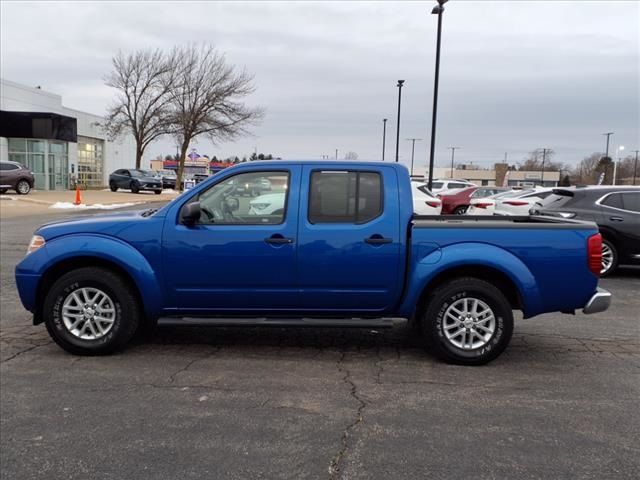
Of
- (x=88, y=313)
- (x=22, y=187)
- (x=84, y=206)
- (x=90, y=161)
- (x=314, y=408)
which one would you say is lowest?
(x=314, y=408)

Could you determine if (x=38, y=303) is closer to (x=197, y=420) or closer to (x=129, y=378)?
(x=129, y=378)

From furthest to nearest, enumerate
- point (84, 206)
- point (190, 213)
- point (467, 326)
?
point (84, 206)
point (467, 326)
point (190, 213)

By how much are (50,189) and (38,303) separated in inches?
1504

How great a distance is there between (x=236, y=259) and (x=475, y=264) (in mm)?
2060

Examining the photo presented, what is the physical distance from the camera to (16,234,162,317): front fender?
15.9 feet

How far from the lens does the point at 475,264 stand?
189 inches

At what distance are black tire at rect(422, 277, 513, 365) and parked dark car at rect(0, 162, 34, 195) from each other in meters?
30.1

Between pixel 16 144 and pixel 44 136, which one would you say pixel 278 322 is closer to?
pixel 44 136

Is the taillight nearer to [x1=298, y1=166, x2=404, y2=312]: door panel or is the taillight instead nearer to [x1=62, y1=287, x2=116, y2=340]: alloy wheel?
[x1=298, y1=166, x2=404, y2=312]: door panel

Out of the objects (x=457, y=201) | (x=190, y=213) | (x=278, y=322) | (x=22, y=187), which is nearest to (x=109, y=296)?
(x=190, y=213)

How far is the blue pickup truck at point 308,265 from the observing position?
4.83 metres

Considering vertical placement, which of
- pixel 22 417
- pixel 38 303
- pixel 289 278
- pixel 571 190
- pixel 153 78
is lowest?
pixel 22 417

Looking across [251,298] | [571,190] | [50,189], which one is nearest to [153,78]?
[50,189]

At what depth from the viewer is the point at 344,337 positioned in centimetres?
586
